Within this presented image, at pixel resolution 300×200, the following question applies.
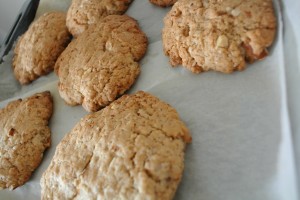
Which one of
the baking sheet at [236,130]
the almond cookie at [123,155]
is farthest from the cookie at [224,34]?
the almond cookie at [123,155]

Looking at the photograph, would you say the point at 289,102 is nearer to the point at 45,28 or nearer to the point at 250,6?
the point at 250,6

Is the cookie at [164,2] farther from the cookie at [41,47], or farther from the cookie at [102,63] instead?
the cookie at [41,47]

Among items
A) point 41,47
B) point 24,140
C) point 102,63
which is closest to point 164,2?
point 102,63

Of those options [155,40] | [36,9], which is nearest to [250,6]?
[155,40]

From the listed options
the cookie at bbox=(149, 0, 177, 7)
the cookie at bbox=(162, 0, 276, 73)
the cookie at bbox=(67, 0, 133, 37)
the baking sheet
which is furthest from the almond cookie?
the cookie at bbox=(67, 0, 133, 37)

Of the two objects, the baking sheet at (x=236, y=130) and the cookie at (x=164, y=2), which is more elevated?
the cookie at (x=164, y=2)
